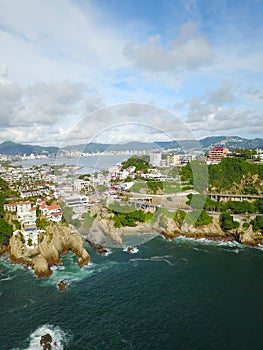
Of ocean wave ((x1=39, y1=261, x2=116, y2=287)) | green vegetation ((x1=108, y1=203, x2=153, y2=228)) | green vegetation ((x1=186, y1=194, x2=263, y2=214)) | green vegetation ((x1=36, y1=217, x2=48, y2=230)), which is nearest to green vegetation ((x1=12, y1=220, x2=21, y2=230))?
green vegetation ((x1=36, y1=217, x2=48, y2=230))

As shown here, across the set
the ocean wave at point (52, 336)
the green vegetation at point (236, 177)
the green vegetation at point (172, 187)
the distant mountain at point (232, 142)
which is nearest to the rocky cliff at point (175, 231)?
the green vegetation at point (172, 187)

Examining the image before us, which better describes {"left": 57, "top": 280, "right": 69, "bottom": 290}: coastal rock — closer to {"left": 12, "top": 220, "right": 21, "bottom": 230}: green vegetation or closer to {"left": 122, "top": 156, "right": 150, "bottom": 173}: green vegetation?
{"left": 122, "top": 156, "right": 150, "bottom": 173}: green vegetation

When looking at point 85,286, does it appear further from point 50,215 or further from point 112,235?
point 50,215

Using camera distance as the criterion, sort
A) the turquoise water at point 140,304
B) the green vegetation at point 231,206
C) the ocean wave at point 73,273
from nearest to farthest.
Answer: the turquoise water at point 140,304 → the ocean wave at point 73,273 → the green vegetation at point 231,206

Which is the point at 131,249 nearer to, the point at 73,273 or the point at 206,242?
the point at 73,273

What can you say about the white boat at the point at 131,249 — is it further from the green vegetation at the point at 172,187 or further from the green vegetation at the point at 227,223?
the green vegetation at the point at 227,223
